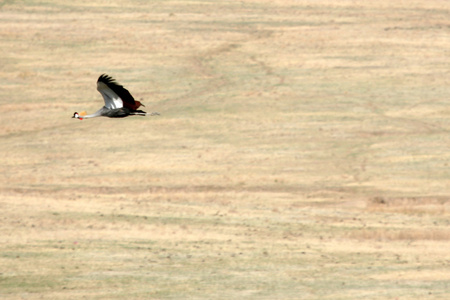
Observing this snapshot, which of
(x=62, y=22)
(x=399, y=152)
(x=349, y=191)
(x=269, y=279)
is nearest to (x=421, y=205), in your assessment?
(x=349, y=191)

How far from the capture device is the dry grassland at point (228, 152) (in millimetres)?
29328

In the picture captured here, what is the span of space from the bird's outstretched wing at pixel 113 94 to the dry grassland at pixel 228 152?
9098mm

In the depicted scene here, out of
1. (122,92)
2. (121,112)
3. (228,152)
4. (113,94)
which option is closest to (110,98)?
(113,94)

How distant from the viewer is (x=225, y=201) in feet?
121

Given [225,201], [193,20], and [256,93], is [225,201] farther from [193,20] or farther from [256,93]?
[193,20]

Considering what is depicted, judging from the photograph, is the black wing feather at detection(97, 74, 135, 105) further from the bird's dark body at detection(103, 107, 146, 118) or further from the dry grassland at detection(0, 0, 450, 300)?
the dry grassland at detection(0, 0, 450, 300)

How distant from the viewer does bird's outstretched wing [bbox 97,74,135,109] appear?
18.7m

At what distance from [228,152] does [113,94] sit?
72.0 ft

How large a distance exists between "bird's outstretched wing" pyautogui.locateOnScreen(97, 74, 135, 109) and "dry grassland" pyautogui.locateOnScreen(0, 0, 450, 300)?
9098 mm

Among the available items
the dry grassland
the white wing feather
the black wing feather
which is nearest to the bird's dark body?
the black wing feather

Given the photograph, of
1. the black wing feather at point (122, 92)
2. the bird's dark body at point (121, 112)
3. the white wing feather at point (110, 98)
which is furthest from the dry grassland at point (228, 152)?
the bird's dark body at point (121, 112)

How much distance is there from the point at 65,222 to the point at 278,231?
6711 mm

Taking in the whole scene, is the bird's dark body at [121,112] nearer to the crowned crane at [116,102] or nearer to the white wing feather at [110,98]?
the crowned crane at [116,102]

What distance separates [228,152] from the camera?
4091cm
